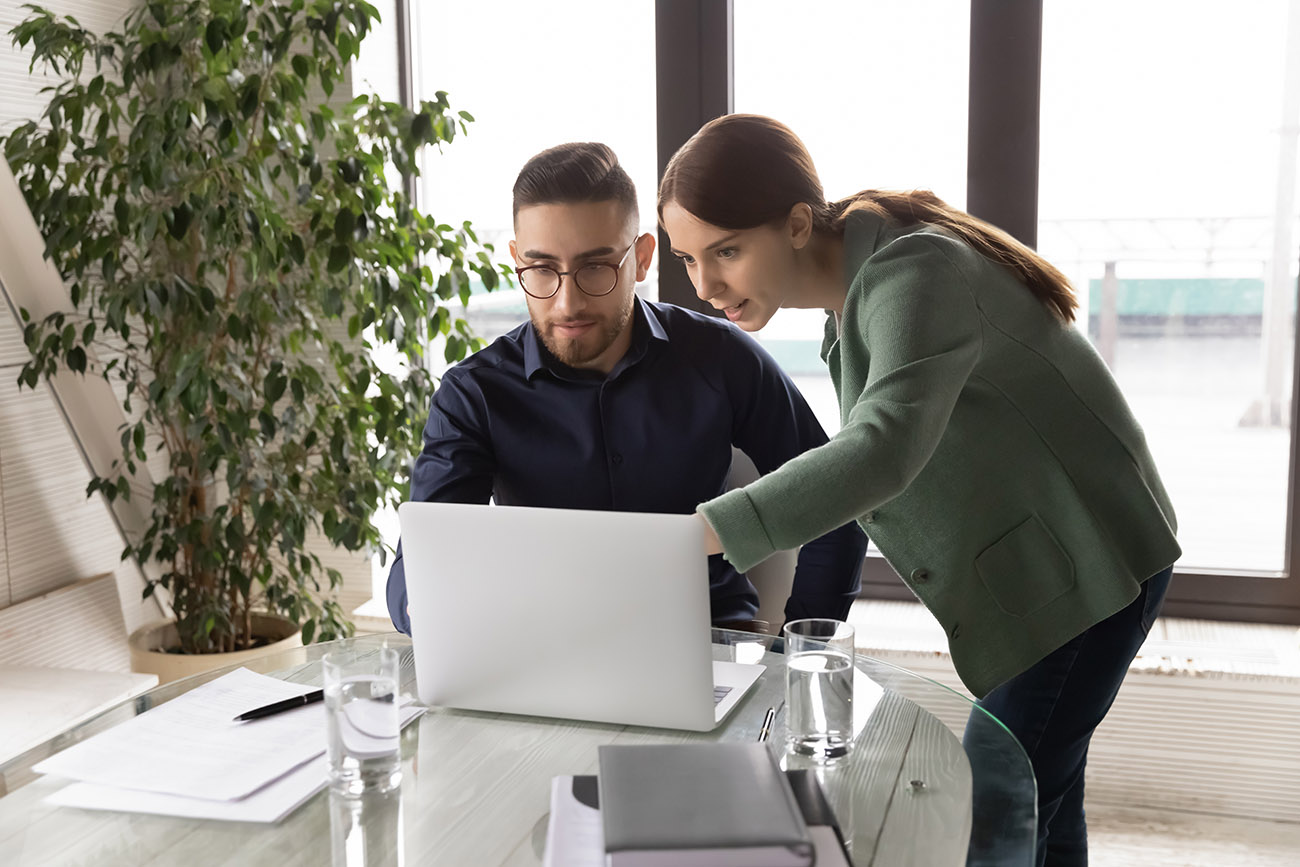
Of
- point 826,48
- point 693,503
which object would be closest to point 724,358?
point 693,503

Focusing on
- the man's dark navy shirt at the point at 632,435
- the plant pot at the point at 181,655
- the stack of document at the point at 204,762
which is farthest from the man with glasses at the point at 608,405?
the plant pot at the point at 181,655

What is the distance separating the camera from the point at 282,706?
1253 millimetres

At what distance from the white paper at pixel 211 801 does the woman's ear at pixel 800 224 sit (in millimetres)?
843

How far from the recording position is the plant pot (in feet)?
8.25

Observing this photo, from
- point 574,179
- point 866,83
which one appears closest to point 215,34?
point 574,179

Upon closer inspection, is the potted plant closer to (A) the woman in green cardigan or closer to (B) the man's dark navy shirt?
(B) the man's dark navy shirt

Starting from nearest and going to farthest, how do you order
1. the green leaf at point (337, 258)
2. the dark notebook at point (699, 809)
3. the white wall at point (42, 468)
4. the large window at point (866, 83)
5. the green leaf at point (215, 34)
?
the dark notebook at point (699, 809)
the green leaf at point (215, 34)
the green leaf at point (337, 258)
the white wall at point (42, 468)
the large window at point (866, 83)

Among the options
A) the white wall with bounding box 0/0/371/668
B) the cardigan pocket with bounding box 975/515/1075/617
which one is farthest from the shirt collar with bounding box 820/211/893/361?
the white wall with bounding box 0/0/371/668

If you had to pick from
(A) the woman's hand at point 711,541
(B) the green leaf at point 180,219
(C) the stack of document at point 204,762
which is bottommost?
(C) the stack of document at point 204,762

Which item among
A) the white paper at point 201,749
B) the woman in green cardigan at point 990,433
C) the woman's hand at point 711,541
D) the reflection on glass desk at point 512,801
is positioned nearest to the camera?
the reflection on glass desk at point 512,801

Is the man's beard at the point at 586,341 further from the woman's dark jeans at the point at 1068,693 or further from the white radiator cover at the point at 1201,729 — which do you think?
the white radiator cover at the point at 1201,729

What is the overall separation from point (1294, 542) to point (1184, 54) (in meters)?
1.10

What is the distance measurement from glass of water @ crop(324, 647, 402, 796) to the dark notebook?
0.23 metres

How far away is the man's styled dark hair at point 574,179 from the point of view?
180cm
